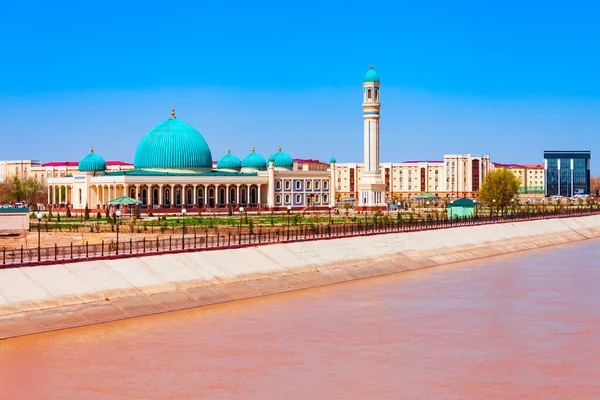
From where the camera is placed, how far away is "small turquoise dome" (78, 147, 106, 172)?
295ft

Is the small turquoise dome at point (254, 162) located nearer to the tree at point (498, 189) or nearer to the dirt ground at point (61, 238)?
the tree at point (498, 189)

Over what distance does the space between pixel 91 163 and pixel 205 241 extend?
5309 centimetres

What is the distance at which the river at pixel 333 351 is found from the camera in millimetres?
20250

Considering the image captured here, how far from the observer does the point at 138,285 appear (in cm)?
3170

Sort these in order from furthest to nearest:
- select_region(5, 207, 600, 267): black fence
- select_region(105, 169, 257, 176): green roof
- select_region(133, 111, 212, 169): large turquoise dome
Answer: select_region(133, 111, 212, 169): large turquoise dome, select_region(105, 169, 257, 176): green roof, select_region(5, 207, 600, 267): black fence

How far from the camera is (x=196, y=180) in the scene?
88062mm

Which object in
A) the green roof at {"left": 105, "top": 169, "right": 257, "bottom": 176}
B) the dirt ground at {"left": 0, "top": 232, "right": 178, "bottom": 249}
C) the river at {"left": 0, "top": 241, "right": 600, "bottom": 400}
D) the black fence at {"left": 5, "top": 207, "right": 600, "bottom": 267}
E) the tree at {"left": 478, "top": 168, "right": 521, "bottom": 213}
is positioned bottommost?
the river at {"left": 0, "top": 241, "right": 600, "bottom": 400}

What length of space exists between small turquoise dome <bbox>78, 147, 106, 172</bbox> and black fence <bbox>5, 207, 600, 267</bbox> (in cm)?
3195

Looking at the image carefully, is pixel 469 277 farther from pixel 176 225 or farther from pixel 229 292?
pixel 176 225

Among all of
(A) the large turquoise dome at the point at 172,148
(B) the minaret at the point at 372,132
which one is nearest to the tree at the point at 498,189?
(B) the minaret at the point at 372,132

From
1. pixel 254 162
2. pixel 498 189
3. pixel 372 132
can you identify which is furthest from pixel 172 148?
pixel 498 189

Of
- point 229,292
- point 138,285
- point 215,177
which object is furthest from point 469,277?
point 215,177

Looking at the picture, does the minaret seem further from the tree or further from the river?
the river

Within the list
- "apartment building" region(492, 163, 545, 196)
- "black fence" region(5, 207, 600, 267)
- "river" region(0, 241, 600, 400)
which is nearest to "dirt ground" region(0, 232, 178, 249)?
"black fence" region(5, 207, 600, 267)
